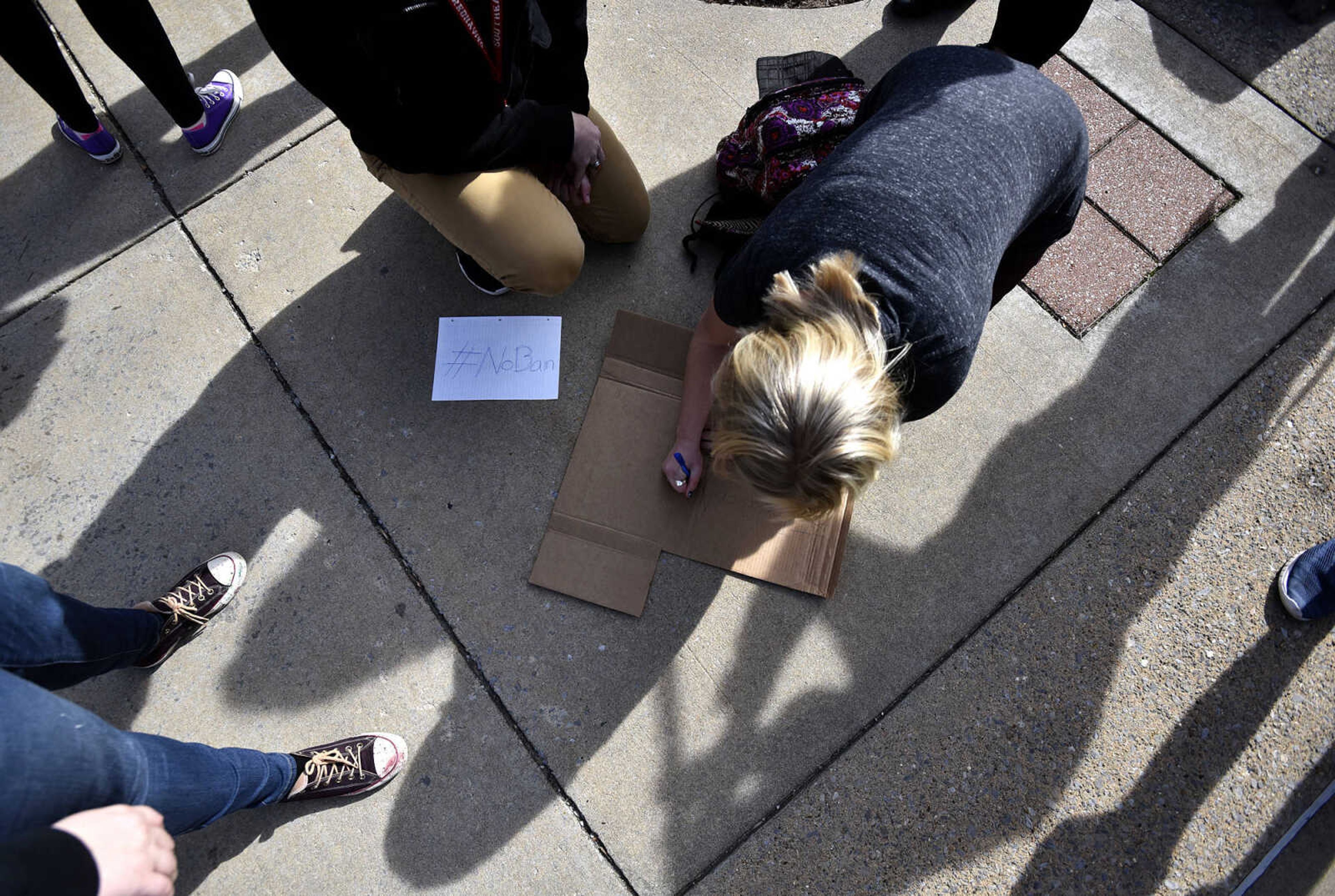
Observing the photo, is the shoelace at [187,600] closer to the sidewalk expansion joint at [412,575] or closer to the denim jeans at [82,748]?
the denim jeans at [82,748]

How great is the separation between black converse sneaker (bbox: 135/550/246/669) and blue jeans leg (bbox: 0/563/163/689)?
0.54ft

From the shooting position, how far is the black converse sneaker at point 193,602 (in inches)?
71.1

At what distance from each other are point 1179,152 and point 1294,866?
6.89 feet

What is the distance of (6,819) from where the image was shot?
3.40 feet

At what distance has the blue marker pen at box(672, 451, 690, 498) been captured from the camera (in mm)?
1957

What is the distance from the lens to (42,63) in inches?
78.4

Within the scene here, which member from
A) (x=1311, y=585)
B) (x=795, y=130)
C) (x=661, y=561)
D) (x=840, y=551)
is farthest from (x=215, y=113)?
(x=1311, y=585)

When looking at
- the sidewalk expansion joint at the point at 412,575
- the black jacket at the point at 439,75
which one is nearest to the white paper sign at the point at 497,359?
the sidewalk expansion joint at the point at 412,575

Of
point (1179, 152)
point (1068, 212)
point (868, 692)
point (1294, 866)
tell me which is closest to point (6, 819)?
point (868, 692)

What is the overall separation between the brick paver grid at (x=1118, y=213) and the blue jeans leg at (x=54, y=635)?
8.41 ft

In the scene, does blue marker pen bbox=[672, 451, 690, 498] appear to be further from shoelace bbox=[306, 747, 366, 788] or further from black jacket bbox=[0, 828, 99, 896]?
black jacket bbox=[0, 828, 99, 896]

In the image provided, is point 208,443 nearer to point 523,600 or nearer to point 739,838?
point 523,600

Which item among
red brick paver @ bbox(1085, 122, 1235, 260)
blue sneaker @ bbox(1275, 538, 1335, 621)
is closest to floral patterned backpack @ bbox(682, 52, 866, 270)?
red brick paver @ bbox(1085, 122, 1235, 260)

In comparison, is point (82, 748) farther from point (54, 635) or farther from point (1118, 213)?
point (1118, 213)
